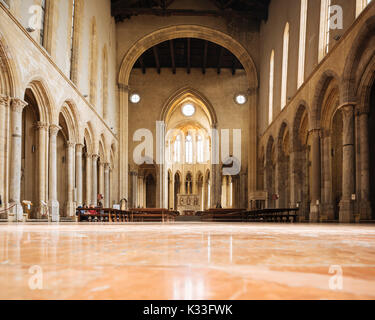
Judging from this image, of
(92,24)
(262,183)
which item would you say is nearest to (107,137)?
(92,24)

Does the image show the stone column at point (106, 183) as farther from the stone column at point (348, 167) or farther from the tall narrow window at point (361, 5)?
the tall narrow window at point (361, 5)

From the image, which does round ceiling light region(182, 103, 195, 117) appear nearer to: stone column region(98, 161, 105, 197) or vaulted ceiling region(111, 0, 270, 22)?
vaulted ceiling region(111, 0, 270, 22)

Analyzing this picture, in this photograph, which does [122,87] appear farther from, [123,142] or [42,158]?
[42,158]

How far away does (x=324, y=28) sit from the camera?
47.4ft

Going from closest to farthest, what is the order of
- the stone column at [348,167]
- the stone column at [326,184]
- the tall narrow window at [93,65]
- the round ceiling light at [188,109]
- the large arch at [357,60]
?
the large arch at [357,60], the stone column at [348,167], the stone column at [326,184], the tall narrow window at [93,65], the round ceiling light at [188,109]

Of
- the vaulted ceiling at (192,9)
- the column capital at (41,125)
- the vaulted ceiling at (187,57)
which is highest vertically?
the vaulted ceiling at (192,9)

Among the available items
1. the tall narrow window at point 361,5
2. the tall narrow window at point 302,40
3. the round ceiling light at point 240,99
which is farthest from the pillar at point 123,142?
the tall narrow window at point 361,5

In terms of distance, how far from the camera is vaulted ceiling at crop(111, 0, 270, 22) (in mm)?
24969

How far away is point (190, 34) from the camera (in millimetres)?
25875

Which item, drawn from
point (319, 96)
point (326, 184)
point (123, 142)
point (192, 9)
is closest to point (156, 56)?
point (192, 9)

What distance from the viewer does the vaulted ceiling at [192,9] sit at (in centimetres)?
2497

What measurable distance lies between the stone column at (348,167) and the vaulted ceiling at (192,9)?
15052mm

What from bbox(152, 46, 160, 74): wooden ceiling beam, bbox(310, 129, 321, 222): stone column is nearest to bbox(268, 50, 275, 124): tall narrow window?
bbox(310, 129, 321, 222): stone column

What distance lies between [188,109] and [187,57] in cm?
744
